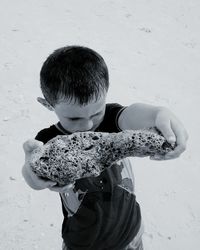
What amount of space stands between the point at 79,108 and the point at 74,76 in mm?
112

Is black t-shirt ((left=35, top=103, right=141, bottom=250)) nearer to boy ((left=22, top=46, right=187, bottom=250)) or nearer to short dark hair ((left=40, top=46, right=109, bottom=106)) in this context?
boy ((left=22, top=46, right=187, bottom=250))

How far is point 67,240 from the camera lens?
4.99 ft

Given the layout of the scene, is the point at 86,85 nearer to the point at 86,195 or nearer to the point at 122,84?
the point at 86,195

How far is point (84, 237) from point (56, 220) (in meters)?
1.11

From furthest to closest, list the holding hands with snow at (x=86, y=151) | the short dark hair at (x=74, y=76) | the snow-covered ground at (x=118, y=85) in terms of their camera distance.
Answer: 1. the snow-covered ground at (x=118, y=85)
2. the short dark hair at (x=74, y=76)
3. the holding hands with snow at (x=86, y=151)

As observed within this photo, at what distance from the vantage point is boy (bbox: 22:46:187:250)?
1.24m

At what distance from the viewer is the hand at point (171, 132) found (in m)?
1.14

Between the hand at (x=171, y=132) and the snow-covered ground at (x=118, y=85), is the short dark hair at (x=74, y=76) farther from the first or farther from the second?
the snow-covered ground at (x=118, y=85)

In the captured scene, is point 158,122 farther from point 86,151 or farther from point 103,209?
point 103,209

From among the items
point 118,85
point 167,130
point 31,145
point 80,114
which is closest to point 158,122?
point 167,130

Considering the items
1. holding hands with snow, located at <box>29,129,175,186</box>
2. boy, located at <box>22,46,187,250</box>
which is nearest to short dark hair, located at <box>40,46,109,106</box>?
boy, located at <box>22,46,187,250</box>

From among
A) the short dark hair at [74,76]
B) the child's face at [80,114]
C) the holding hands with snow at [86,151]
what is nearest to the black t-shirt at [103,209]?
the child's face at [80,114]

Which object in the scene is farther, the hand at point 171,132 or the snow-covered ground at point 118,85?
the snow-covered ground at point 118,85

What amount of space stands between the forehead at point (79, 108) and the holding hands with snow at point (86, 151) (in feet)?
0.50
